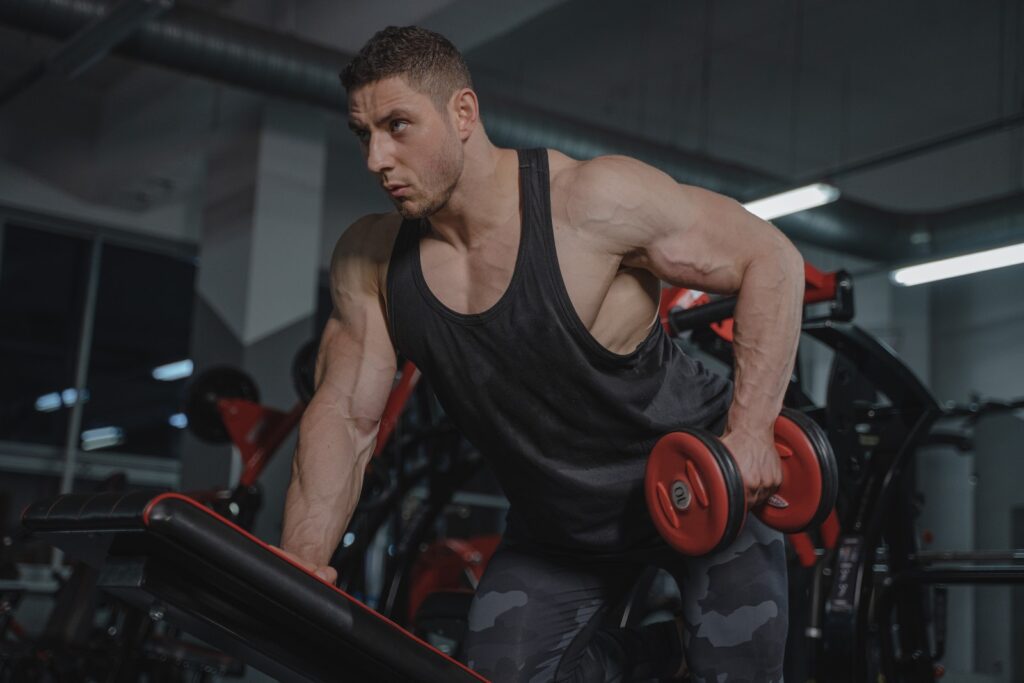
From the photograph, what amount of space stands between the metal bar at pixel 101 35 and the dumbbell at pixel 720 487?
3722mm

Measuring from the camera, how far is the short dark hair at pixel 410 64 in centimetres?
148

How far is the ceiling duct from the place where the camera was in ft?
17.2

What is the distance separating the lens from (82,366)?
745cm

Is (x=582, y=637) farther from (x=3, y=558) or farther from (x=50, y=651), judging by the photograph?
(x=3, y=558)

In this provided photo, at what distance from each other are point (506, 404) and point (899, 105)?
22.5ft

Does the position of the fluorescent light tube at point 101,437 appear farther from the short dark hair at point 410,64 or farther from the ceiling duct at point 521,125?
the short dark hair at point 410,64

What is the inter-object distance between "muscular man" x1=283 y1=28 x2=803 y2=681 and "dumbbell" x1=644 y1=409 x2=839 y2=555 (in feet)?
0.14

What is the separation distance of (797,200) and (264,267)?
3009 mm

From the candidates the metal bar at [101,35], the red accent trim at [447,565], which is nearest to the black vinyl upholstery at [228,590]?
the red accent trim at [447,565]

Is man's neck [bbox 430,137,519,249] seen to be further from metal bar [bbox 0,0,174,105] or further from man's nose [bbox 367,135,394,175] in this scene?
metal bar [bbox 0,0,174,105]

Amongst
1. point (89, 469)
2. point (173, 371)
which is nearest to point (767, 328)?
point (89, 469)

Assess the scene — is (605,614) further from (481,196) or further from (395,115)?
(395,115)

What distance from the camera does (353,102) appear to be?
1496mm

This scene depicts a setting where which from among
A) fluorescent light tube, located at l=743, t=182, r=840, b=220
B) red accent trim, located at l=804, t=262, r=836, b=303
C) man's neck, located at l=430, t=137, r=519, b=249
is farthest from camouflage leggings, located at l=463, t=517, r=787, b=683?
fluorescent light tube, located at l=743, t=182, r=840, b=220
